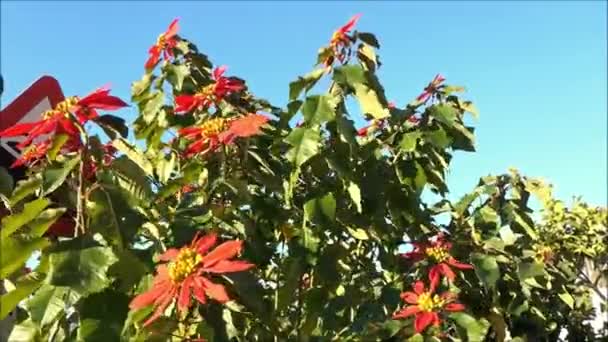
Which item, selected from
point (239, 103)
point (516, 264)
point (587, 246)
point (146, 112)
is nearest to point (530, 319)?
point (516, 264)

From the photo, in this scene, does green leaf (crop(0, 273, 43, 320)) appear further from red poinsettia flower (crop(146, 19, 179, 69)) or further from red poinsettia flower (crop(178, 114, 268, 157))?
red poinsettia flower (crop(146, 19, 179, 69))

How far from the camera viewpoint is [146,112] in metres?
2.29

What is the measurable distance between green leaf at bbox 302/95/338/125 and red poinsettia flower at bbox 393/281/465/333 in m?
0.52

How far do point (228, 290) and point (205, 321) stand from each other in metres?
0.09

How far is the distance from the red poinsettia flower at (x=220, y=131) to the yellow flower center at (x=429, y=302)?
61 cm

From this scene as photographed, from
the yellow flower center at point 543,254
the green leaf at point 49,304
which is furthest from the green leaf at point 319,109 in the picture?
the yellow flower center at point 543,254

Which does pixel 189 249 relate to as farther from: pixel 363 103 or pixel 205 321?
pixel 363 103

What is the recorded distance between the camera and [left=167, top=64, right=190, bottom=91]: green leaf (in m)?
2.23

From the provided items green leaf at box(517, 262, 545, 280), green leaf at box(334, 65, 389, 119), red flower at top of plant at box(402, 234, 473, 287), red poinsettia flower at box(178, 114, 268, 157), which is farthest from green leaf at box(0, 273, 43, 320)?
green leaf at box(517, 262, 545, 280)

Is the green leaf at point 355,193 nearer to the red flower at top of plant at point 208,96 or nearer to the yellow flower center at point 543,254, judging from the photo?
the red flower at top of plant at point 208,96

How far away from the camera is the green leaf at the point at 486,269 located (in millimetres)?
2152

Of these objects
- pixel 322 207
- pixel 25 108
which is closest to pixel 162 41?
pixel 322 207

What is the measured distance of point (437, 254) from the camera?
7.13ft

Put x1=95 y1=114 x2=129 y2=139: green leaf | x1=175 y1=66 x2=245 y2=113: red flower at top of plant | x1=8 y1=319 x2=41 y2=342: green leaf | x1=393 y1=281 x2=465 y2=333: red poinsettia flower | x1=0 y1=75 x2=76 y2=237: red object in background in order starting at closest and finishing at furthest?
x1=8 y1=319 x2=41 y2=342: green leaf
x1=95 y1=114 x2=129 y2=139: green leaf
x1=393 y1=281 x2=465 y2=333: red poinsettia flower
x1=175 y1=66 x2=245 y2=113: red flower at top of plant
x1=0 y1=75 x2=76 y2=237: red object in background
